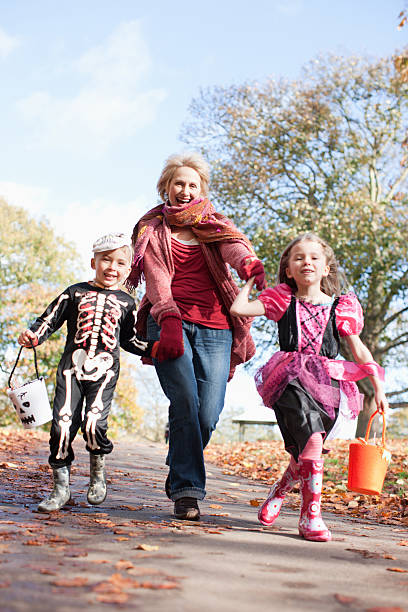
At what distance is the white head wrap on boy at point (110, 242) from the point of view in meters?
4.51

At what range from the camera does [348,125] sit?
1822 centimetres

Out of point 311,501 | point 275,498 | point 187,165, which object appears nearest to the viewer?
point 311,501

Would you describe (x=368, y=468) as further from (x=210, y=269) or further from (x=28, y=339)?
(x=28, y=339)

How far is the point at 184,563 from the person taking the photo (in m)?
2.56

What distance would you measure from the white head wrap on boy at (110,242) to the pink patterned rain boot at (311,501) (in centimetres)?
197

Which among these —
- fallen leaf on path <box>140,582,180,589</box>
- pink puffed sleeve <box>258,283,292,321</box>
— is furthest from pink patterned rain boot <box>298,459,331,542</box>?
fallen leaf on path <box>140,582,180,589</box>

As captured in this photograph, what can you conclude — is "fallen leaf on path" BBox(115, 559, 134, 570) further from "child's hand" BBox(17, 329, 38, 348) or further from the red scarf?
the red scarf

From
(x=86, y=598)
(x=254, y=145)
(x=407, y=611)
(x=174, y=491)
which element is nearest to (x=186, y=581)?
(x=86, y=598)

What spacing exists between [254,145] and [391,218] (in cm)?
435

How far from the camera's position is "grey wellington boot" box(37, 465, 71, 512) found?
3.93 meters

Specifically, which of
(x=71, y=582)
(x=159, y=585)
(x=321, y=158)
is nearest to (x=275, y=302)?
(x=159, y=585)

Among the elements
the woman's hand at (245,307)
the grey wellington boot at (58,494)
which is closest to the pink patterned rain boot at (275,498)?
the woman's hand at (245,307)

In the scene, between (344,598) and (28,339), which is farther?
(28,339)

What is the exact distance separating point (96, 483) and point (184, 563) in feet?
6.02
